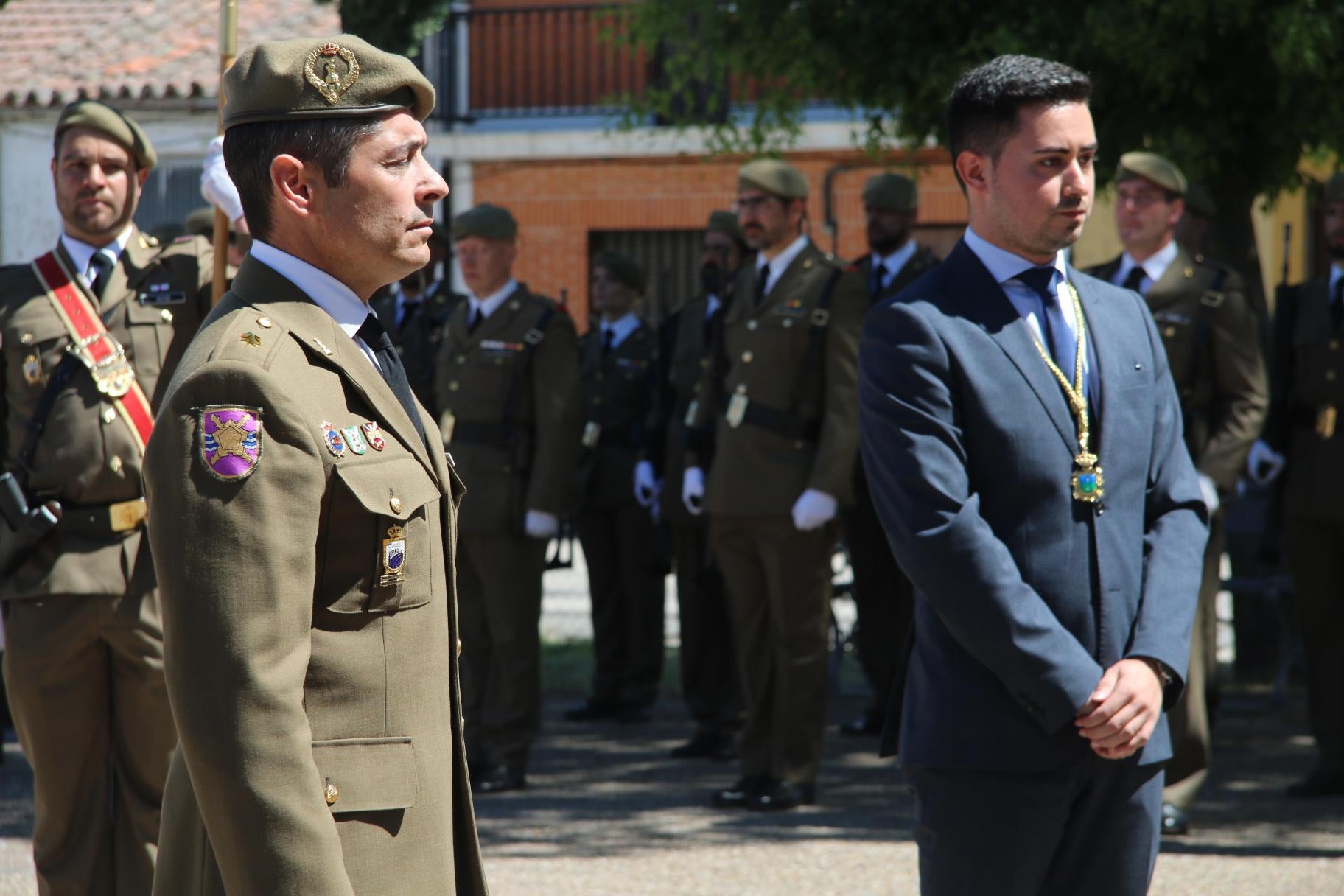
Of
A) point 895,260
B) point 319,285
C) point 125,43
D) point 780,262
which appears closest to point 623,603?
point 895,260

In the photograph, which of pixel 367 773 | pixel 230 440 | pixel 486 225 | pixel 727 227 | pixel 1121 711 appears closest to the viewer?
pixel 230 440

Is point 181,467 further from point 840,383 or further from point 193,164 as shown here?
point 193,164

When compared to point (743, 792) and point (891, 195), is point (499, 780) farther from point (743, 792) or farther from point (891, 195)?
point (891, 195)

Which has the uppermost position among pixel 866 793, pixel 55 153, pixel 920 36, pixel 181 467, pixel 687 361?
pixel 920 36

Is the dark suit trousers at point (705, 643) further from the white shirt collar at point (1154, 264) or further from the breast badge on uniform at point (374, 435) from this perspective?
the breast badge on uniform at point (374, 435)

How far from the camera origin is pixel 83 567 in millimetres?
4234

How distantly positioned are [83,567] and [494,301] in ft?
10.3

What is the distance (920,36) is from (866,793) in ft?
10.7

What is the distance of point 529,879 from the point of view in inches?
209

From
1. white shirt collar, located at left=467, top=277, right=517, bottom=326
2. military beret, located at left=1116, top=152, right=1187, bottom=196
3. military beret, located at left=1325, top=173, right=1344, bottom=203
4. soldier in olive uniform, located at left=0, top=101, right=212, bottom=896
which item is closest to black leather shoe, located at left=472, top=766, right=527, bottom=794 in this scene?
white shirt collar, located at left=467, top=277, right=517, bottom=326

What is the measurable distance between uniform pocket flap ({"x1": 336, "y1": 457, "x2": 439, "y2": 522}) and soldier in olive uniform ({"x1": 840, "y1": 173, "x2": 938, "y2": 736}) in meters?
5.58

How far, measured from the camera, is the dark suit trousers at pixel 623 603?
334 inches

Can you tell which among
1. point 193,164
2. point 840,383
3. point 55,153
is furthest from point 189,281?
point 193,164

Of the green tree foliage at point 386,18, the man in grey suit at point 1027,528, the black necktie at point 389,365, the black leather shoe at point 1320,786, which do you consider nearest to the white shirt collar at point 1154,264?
the black leather shoe at point 1320,786
